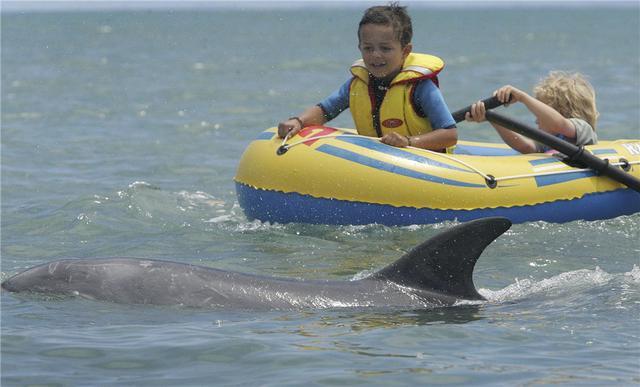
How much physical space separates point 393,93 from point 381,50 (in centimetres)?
40

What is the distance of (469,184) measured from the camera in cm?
938

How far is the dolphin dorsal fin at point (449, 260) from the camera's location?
6.31 meters

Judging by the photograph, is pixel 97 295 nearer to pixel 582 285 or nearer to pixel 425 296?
pixel 425 296

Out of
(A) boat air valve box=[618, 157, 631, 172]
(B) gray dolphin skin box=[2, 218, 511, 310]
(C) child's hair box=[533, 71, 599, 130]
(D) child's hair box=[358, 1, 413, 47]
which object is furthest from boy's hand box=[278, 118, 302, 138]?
(B) gray dolphin skin box=[2, 218, 511, 310]

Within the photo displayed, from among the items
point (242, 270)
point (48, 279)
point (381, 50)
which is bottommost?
point (242, 270)

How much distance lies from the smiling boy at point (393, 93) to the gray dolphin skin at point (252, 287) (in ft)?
9.93

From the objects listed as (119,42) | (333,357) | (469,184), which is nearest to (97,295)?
(333,357)

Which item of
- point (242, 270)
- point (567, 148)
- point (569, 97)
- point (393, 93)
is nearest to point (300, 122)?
point (393, 93)

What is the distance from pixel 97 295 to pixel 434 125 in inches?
153

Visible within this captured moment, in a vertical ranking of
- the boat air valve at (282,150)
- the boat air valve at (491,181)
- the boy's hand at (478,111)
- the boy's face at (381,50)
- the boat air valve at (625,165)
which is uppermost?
the boy's face at (381,50)

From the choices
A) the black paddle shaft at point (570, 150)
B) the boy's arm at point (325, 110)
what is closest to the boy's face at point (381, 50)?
the boy's arm at point (325, 110)

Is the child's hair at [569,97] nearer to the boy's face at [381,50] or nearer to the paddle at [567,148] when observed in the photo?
the paddle at [567,148]

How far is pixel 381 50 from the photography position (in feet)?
31.1

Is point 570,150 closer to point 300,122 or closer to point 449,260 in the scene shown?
point 300,122
